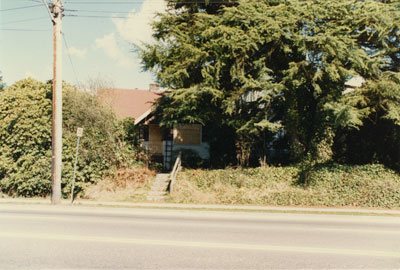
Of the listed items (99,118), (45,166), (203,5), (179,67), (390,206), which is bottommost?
(390,206)

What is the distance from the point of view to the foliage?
549 inches

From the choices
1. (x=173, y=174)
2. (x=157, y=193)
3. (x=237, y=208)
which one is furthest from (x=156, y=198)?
(x=237, y=208)

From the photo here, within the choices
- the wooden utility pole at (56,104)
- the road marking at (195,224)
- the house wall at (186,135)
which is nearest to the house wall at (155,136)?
the house wall at (186,135)

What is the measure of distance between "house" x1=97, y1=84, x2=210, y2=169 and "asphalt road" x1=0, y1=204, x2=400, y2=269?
10.4 m

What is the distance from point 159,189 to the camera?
1636cm

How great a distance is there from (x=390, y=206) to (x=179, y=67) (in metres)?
11.7

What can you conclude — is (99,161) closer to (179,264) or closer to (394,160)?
(179,264)

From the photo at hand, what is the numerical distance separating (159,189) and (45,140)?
6448 mm

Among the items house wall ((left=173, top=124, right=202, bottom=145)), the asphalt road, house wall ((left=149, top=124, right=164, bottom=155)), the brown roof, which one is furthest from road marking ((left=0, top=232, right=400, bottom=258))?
the brown roof

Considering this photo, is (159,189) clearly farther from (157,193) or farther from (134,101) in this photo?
(134,101)

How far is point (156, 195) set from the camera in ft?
51.7

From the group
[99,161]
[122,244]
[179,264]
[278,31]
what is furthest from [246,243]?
[99,161]

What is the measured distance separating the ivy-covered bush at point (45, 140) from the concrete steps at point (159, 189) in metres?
2.14

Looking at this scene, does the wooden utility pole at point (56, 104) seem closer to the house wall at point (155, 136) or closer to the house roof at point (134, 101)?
the house roof at point (134, 101)
